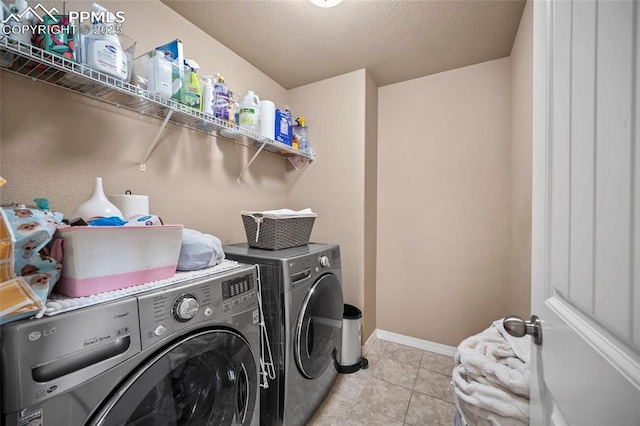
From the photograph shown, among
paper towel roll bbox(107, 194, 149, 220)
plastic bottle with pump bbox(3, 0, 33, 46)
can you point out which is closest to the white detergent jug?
paper towel roll bbox(107, 194, 149, 220)

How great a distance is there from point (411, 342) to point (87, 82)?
283 centimetres

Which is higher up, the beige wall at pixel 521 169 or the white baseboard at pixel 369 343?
the beige wall at pixel 521 169

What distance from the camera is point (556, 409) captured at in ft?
1.74

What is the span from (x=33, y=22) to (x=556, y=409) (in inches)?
71.3

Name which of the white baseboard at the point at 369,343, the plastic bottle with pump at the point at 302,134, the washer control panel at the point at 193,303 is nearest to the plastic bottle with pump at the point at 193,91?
the washer control panel at the point at 193,303

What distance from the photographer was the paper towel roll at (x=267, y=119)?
181cm

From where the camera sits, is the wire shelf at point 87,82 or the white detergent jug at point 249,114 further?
the white detergent jug at point 249,114

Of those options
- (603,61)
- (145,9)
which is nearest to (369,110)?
(145,9)

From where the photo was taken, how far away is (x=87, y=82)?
1045 millimetres

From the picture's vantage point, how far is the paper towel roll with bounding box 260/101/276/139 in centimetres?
181

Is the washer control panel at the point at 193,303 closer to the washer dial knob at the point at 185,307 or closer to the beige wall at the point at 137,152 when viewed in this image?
the washer dial knob at the point at 185,307

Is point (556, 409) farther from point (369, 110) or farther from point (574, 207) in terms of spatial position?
point (369, 110)

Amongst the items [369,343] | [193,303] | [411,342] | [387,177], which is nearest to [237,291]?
[193,303]

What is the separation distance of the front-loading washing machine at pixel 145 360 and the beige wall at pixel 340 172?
4.10 ft
